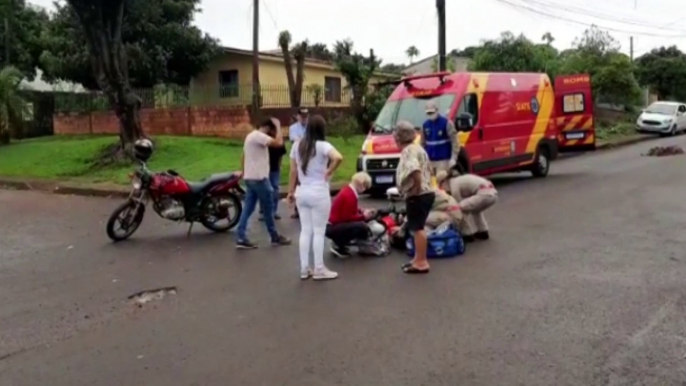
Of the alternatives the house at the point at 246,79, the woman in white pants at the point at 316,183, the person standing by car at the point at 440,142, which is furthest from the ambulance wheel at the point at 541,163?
the house at the point at 246,79

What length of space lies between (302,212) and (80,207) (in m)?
8.06

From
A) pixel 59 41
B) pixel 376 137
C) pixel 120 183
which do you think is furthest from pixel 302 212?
pixel 59 41

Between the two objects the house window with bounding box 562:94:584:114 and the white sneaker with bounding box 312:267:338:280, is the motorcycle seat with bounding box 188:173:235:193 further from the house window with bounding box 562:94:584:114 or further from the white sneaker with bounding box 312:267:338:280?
the house window with bounding box 562:94:584:114

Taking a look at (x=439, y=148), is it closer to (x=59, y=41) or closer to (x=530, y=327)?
(x=530, y=327)

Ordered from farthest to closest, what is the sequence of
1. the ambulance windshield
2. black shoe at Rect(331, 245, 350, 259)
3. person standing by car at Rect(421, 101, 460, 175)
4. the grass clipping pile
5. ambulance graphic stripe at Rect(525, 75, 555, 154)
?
1. the grass clipping pile
2. ambulance graphic stripe at Rect(525, 75, 555, 154)
3. the ambulance windshield
4. person standing by car at Rect(421, 101, 460, 175)
5. black shoe at Rect(331, 245, 350, 259)


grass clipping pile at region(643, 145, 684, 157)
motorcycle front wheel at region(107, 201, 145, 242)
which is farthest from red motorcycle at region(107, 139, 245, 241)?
grass clipping pile at region(643, 145, 684, 157)

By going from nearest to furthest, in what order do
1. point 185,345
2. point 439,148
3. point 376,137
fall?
point 185,345 < point 439,148 < point 376,137

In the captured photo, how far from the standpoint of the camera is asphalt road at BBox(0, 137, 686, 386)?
15.9 ft

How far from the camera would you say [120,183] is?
16781 mm

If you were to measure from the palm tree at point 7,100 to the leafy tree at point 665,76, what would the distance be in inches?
1668

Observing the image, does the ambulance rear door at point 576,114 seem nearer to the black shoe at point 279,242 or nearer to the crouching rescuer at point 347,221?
the black shoe at point 279,242

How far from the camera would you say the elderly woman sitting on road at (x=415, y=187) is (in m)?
7.44

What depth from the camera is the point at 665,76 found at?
5338 cm

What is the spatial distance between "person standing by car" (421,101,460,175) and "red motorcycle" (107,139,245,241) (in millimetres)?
2930
